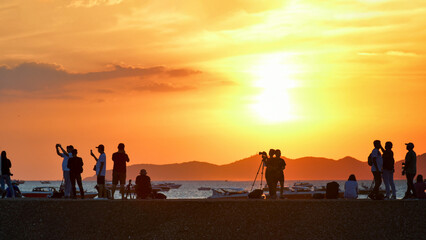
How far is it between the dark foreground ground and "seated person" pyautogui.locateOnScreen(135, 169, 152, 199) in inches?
119

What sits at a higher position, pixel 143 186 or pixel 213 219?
pixel 143 186

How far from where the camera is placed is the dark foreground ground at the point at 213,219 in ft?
87.7

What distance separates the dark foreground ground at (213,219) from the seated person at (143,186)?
3012mm

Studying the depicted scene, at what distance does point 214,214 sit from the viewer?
92.4 feet

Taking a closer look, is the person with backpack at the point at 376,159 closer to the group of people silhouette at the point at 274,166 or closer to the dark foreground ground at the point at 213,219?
the dark foreground ground at the point at 213,219

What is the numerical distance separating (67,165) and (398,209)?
15540mm

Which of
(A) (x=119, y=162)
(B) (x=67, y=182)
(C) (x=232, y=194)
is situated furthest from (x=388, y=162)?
(C) (x=232, y=194)

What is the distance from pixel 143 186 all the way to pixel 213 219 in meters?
5.88

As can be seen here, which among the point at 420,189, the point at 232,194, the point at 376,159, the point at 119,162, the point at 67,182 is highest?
the point at 376,159

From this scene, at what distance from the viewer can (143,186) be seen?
3238 cm

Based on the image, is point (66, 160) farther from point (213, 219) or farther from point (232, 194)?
point (232, 194)

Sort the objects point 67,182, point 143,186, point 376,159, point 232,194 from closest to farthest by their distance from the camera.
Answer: point 376,159 < point 67,182 < point 143,186 < point 232,194

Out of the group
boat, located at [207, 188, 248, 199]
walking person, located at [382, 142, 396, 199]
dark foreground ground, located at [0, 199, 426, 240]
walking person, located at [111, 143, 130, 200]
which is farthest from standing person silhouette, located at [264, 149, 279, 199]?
boat, located at [207, 188, 248, 199]

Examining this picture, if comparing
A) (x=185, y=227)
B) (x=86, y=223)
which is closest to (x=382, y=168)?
(x=185, y=227)
